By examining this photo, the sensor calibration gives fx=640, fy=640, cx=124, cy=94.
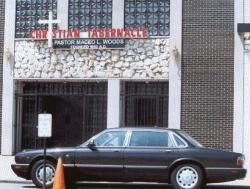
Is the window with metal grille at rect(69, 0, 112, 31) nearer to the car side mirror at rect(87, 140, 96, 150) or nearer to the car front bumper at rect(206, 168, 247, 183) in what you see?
the car side mirror at rect(87, 140, 96, 150)

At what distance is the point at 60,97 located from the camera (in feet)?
77.2

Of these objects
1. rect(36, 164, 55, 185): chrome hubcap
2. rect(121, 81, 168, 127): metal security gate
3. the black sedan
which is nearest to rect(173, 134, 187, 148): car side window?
the black sedan

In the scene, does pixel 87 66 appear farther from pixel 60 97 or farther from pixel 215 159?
pixel 215 159

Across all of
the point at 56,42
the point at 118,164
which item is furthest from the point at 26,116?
the point at 118,164

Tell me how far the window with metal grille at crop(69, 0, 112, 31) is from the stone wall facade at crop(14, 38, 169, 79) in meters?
0.95

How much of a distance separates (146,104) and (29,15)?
5479mm

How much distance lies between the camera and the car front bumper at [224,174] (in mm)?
13625

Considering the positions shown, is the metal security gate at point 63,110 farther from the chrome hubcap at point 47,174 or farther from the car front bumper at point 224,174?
the car front bumper at point 224,174

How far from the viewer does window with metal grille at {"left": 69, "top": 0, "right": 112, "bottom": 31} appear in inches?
901

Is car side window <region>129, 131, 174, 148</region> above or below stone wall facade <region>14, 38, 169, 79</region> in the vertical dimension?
below

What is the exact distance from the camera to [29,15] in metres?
23.6

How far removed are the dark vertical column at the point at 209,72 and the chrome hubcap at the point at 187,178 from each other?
7956mm

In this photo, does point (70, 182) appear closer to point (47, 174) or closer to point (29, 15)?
point (47, 174)

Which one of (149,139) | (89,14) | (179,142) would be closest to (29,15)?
(89,14)
